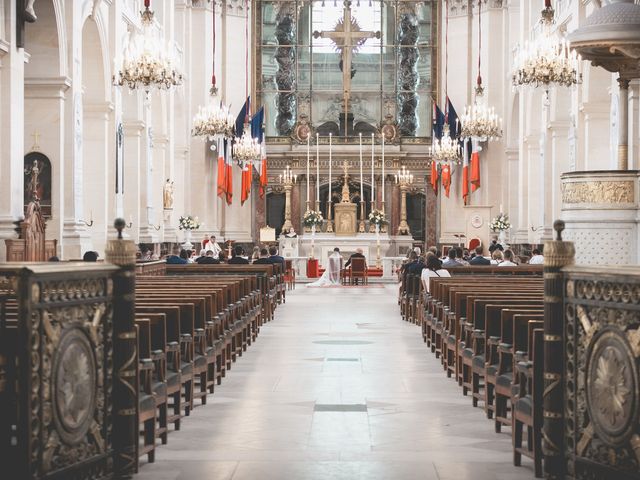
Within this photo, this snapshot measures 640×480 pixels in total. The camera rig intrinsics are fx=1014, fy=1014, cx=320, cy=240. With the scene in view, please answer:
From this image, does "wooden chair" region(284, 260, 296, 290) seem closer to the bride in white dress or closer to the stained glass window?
the bride in white dress

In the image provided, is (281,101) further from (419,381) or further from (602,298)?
(602,298)

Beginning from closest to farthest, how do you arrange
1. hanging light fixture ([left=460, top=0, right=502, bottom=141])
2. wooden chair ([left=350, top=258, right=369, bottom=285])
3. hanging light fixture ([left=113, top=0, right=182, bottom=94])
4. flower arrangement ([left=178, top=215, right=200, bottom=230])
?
1. hanging light fixture ([left=113, top=0, right=182, bottom=94])
2. wooden chair ([left=350, top=258, right=369, bottom=285])
3. hanging light fixture ([left=460, top=0, right=502, bottom=141])
4. flower arrangement ([left=178, top=215, right=200, bottom=230])

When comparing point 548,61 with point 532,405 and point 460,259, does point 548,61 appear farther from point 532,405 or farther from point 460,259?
point 532,405

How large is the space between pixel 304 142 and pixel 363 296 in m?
13.7

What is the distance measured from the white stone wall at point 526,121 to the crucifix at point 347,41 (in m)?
3.07

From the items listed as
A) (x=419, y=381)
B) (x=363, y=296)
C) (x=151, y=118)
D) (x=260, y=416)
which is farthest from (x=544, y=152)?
(x=260, y=416)

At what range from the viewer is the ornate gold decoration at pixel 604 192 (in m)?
14.9

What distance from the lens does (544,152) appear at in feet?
86.0

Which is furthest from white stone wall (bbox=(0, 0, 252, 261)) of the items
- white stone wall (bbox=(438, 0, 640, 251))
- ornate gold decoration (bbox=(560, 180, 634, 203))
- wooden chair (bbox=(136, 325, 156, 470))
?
white stone wall (bbox=(438, 0, 640, 251))

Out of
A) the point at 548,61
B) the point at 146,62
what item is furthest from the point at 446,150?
the point at 146,62

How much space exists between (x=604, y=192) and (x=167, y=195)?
50.4 feet

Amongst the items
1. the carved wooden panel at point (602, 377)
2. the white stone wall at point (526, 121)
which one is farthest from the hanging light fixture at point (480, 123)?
the carved wooden panel at point (602, 377)

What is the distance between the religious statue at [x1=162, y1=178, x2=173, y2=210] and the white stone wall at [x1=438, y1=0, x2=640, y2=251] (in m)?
10.0

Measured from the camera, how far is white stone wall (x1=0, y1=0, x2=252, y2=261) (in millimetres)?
14992
